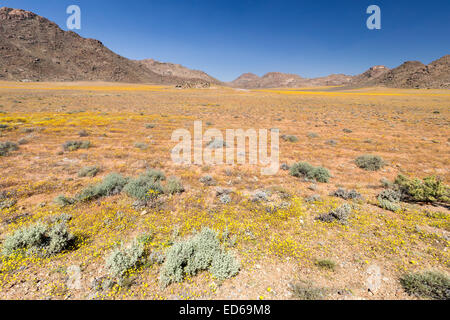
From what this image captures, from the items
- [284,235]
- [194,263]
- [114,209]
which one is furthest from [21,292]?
[284,235]

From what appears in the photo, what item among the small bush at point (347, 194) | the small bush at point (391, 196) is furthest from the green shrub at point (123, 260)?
the small bush at point (391, 196)

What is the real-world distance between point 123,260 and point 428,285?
5.59m

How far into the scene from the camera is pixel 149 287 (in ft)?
11.0

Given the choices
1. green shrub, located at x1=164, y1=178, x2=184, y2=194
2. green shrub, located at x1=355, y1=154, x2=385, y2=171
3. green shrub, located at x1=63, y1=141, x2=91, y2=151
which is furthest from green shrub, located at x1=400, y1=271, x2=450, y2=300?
green shrub, located at x1=63, y1=141, x2=91, y2=151

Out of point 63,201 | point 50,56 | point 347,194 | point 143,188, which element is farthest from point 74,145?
point 50,56

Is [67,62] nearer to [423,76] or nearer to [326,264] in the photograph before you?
[326,264]

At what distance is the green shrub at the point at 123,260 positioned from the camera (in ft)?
11.5

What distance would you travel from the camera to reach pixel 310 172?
812cm

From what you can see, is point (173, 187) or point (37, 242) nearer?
point (37, 242)

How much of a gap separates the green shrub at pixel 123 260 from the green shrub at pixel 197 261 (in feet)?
1.99

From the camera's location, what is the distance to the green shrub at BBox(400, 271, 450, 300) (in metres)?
3.08

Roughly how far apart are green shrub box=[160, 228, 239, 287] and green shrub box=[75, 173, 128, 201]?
154 inches

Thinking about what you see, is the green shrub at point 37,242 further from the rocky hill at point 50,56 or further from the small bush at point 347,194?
the rocky hill at point 50,56
